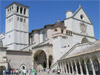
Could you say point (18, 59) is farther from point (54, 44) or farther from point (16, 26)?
point (16, 26)

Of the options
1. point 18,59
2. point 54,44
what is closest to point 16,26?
point 18,59

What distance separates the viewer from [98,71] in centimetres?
2781

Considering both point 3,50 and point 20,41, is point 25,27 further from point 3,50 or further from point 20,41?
point 3,50

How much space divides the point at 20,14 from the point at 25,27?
14.4 ft

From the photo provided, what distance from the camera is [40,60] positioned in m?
42.6

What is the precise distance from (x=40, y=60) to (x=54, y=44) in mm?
6765

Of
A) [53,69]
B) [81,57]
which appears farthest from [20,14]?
[81,57]

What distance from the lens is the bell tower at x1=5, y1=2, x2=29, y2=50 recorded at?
52.4m

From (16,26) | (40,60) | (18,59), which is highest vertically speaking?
(16,26)

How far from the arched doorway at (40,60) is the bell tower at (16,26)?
11.1m

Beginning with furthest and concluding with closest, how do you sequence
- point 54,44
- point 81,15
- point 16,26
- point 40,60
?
point 16,26 → point 81,15 → point 40,60 → point 54,44

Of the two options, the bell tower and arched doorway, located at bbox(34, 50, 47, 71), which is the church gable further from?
the bell tower

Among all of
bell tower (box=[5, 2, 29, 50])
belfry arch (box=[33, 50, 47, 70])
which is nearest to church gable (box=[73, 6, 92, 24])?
belfry arch (box=[33, 50, 47, 70])

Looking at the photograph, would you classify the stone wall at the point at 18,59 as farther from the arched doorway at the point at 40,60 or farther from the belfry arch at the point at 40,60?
the arched doorway at the point at 40,60
